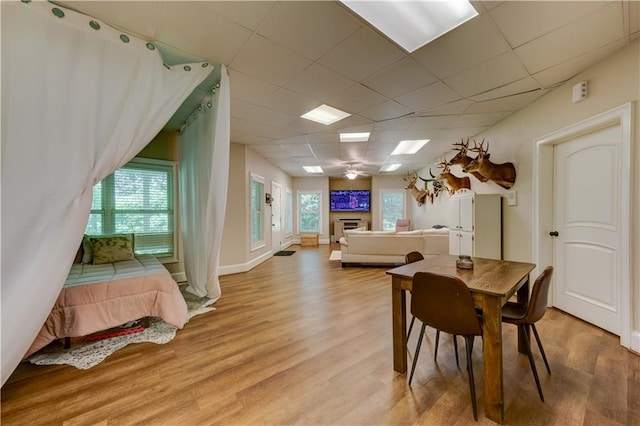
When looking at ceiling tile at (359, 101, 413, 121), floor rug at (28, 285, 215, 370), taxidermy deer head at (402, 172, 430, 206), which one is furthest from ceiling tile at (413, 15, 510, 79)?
taxidermy deer head at (402, 172, 430, 206)

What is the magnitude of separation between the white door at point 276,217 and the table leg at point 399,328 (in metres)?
5.27

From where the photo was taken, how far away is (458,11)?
1771 millimetres

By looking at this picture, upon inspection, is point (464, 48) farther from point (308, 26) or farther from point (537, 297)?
point (537, 297)

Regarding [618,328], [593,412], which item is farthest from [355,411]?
[618,328]

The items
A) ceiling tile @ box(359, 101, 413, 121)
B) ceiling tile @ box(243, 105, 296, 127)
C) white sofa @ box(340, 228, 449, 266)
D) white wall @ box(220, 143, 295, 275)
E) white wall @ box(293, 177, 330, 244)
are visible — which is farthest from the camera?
white wall @ box(293, 177, 330, 244)

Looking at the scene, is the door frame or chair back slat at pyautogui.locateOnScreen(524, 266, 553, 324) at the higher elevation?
the door frame

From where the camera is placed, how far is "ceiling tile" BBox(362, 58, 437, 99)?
2.38 m

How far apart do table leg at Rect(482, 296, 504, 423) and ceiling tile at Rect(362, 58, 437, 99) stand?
2132 mm

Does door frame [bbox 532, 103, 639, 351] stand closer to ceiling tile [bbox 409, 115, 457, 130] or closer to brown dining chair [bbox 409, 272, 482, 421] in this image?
ceiling tile [bbox 409, 115, 457, 130]

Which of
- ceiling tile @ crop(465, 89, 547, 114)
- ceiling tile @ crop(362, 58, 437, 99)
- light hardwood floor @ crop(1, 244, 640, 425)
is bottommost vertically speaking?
light hardwood floor @ crop(1, 244, 640, 425)

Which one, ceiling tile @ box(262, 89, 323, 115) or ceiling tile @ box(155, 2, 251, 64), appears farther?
ceiling tile @ box(262, 89, 323, 115)

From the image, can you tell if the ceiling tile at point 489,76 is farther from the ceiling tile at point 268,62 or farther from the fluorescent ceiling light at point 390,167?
the fluorescent ceiling light at point 390,167

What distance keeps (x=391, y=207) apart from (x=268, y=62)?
7.66 meters

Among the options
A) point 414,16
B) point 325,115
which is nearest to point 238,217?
point 325,115
